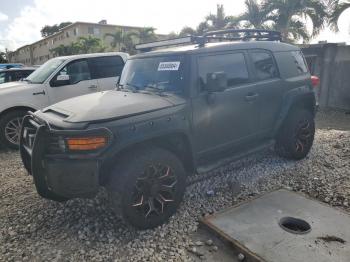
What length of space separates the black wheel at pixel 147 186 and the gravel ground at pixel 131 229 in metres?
0.20

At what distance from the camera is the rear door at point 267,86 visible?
168 inches

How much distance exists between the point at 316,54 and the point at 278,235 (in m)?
9.49

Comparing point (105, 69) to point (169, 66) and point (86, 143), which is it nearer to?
point (169, 66)

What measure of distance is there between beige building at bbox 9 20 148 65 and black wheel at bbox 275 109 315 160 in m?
33.1

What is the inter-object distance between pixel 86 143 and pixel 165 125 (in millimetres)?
844

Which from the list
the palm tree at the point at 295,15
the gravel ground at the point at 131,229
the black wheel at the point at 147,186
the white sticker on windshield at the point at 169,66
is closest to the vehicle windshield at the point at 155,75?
the white sticker on windshield at the point at 169,66

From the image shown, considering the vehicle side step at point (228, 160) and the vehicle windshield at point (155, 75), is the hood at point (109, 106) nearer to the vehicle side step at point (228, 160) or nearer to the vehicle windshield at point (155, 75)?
the vehicle windshield at point (155, 75)

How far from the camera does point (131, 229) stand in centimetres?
334

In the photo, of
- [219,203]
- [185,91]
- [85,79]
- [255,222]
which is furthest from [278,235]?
[85,79]

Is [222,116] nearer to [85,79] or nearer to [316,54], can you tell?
[85,79]

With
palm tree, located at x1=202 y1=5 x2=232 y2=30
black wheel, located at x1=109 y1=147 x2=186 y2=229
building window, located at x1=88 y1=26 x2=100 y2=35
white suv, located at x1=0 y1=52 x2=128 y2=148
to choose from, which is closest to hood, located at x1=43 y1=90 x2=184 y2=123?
black wheel, located at x1=109 y1=147 x2=186 y2=229

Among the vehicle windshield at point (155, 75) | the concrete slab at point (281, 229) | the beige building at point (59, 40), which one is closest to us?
the concrete slab at point (281, 229)

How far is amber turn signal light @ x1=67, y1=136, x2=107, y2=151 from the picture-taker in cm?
284

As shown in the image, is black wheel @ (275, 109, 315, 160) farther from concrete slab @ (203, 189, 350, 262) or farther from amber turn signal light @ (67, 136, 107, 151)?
amber turn signal light @ (67, 136, 107, 151)
